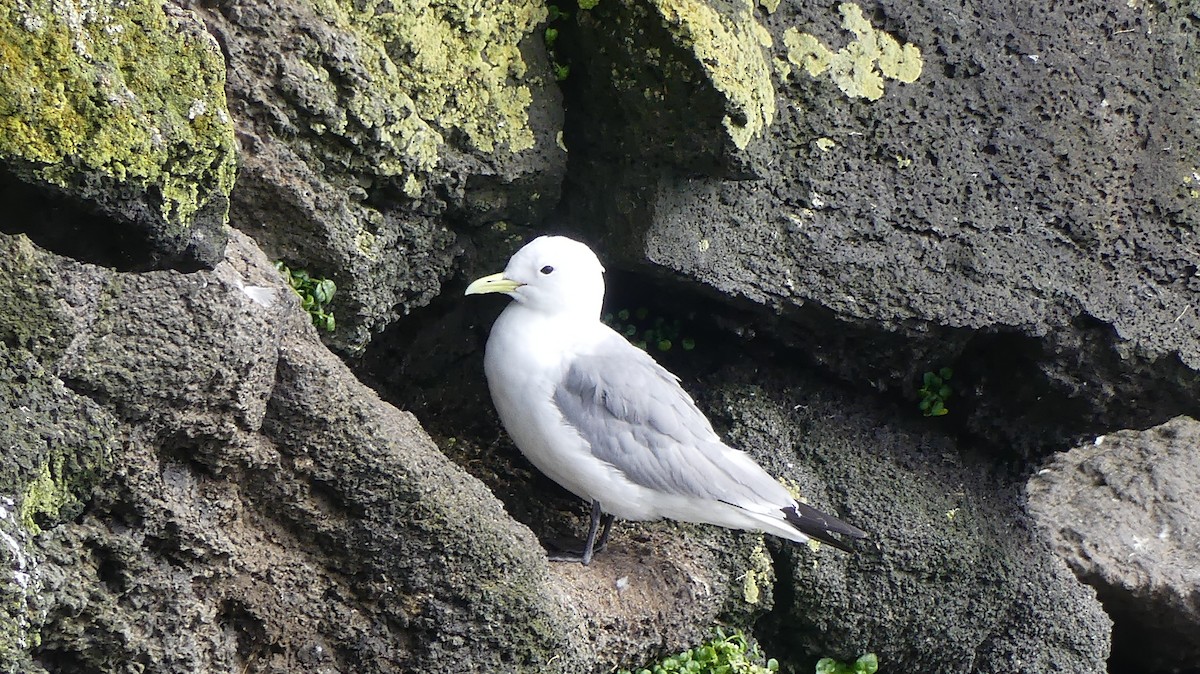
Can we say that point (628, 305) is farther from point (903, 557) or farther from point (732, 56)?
point (903, 557)

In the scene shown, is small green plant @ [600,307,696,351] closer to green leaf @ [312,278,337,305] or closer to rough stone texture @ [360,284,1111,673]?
rough stone texture @ [360,284,1111,673]

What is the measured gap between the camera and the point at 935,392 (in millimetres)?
4395

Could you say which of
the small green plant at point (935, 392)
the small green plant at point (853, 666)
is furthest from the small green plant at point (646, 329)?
the small green plant at point (853, 666)

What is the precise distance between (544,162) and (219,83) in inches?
64.8

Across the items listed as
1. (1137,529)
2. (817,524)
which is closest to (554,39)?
(817,524)

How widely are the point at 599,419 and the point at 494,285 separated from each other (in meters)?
0.51

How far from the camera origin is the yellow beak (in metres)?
3.66

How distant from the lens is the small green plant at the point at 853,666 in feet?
13.7

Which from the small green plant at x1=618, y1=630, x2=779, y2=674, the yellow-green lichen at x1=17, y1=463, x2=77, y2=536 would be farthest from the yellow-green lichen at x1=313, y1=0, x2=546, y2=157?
the small green plant at x1=618, y1=630, x2=779, y2=674

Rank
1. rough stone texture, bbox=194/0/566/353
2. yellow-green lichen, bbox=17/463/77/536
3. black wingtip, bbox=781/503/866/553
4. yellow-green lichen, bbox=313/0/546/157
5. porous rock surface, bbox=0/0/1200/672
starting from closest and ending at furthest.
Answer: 1. yellow-green lichen, bbox=17/463/77/536
2. porous rock surface, bbox=0/0/1200/672
3. rough stone texture, bbox=194/0/566/353
4. yellow-green lichen, bbox=313/0/546/157
5. black wingtip, bbox=781/503/866/553

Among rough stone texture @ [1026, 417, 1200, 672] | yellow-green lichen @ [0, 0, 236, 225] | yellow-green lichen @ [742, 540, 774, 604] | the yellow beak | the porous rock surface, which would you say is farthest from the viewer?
rough stone texture @ [1026, 417, 1200, 672]

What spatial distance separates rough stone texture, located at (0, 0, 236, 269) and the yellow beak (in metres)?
1.45

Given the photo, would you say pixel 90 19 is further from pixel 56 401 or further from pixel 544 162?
pixel 544 162

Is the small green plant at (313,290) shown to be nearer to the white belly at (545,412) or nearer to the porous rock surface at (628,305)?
the porous rock surface at (628,305)
